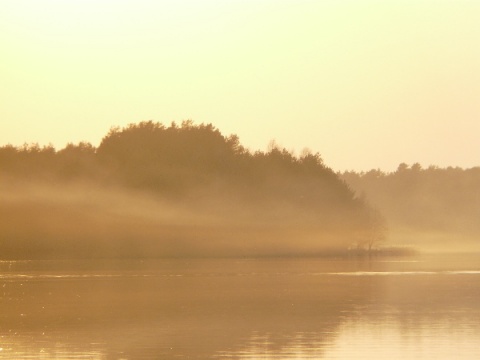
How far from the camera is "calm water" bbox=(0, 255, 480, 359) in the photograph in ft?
82.2

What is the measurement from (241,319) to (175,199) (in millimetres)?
79405

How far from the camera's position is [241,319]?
32.5 metres

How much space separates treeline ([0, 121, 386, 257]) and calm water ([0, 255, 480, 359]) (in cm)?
5496

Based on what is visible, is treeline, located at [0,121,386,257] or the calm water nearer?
the calm water

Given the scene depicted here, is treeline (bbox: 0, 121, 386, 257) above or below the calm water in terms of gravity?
above

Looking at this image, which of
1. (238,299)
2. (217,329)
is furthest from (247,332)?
(238,299)

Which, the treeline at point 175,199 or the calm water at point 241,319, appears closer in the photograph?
the calm water at point 241,319

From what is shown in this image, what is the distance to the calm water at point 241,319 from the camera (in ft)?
82.2

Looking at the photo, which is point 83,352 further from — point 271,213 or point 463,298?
point 271,213

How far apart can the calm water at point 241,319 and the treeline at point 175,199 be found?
54961 mm

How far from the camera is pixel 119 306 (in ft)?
124

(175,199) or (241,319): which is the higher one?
(175,199)

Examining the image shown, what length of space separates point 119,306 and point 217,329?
352 inches

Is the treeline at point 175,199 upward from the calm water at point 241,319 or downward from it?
upward
